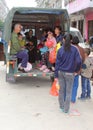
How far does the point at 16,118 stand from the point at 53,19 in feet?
21.9

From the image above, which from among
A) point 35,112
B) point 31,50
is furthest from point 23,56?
point 35,112

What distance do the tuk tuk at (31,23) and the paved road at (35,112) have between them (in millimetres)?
447

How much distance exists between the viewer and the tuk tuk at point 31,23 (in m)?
9.68

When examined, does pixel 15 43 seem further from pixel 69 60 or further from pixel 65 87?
pixel 69 60

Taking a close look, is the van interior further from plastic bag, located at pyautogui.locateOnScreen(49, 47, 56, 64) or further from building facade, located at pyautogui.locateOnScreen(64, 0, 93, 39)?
building facade, located at pyautogui.locateOnScreen(64, 0, 93, 39)

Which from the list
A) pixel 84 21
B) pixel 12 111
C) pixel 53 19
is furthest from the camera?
pixel 84 21

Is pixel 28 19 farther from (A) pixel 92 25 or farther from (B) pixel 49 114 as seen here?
(A) pixel 92 25

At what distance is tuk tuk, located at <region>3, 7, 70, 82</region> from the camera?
9680 millimetres

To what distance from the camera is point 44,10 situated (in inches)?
397

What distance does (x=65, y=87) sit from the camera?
22.6 ft

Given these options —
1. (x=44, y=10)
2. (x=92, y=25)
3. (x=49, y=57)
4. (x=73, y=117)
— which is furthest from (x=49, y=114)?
(x=92, y=25)

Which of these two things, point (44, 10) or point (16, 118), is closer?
point (16, 118)

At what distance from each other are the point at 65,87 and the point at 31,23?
7.19 metres

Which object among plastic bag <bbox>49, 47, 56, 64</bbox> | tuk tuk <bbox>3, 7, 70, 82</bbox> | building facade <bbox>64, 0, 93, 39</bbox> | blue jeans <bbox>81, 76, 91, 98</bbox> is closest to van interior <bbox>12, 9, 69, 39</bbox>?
tuk tuk <bbox>3, 7, 70, 82</bbox>
